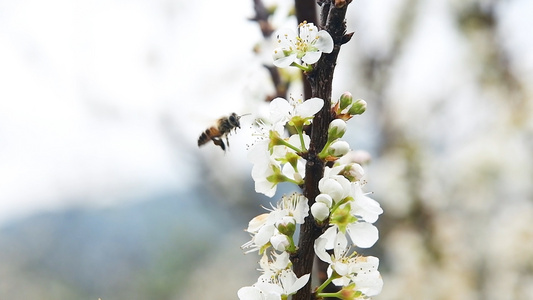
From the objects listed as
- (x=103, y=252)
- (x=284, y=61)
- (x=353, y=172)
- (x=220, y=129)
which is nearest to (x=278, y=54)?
(x=284, y=61)

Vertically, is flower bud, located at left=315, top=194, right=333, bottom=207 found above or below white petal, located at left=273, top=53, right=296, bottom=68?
below

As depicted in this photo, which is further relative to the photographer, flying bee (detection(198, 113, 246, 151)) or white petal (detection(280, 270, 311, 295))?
flying bee (detection(198, 113, 246, 151))

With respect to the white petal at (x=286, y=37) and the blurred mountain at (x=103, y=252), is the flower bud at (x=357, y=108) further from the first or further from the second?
the blurred mountain at (x=103, y=252)

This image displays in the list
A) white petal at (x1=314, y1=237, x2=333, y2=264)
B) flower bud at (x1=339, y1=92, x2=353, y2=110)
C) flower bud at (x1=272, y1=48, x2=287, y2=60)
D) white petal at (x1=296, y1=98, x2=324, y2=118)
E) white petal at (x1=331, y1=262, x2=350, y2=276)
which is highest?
flower bud at (x1=272, y1=48, x2=287, y2=60)

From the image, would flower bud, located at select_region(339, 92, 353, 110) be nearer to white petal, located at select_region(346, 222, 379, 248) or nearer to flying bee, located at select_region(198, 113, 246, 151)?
white petal, located at select_region(346, 222, 379, 248)

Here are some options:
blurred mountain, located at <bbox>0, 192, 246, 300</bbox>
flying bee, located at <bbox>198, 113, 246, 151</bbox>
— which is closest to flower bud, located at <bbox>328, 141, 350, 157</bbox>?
flying bee, located at <bbox>198, 113, 246, 151</bbox>

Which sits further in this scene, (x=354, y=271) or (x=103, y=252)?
(x=103, y=252)

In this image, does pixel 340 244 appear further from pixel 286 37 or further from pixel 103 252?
pixel 103 252
